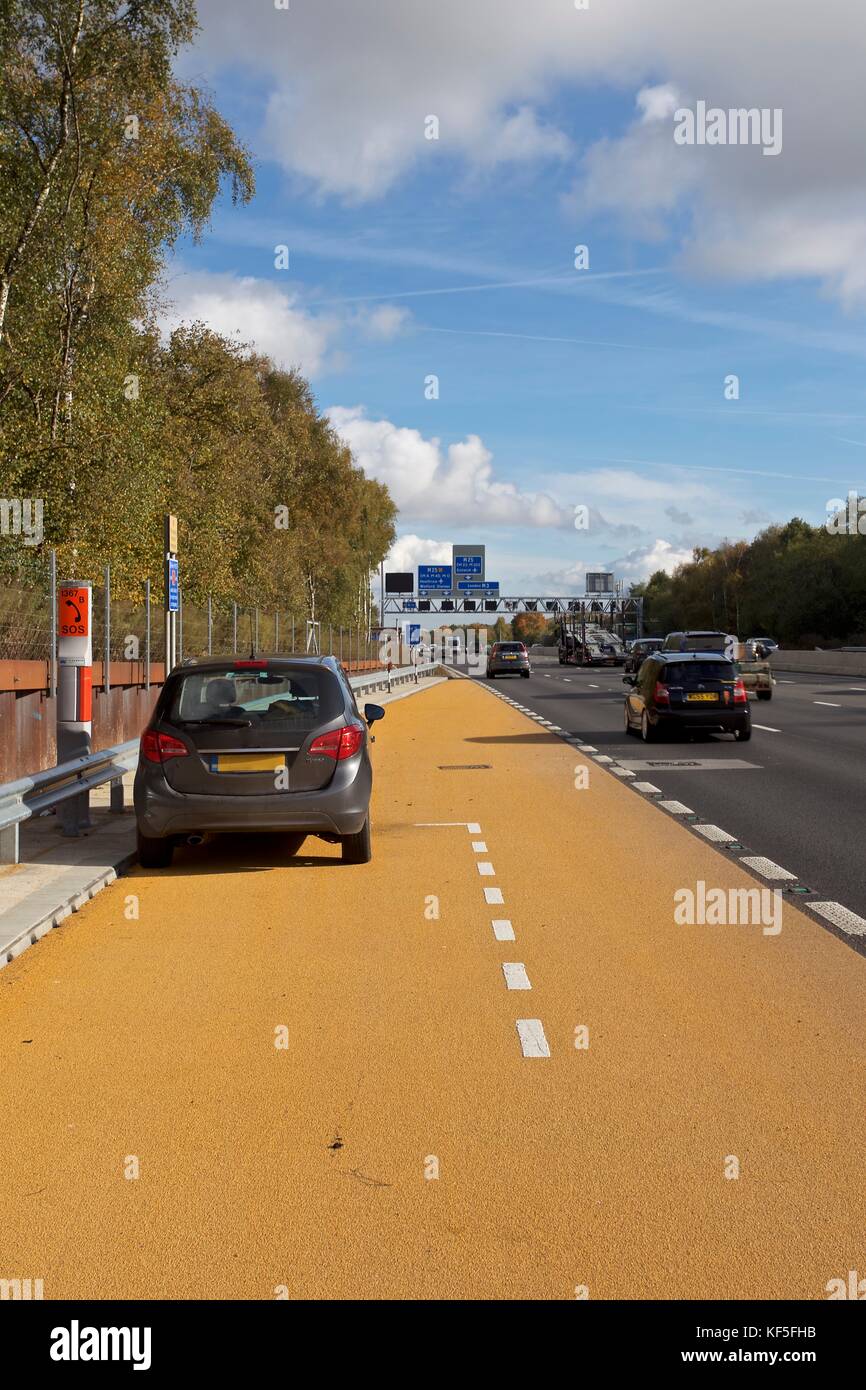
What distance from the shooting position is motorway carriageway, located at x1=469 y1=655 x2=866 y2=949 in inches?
420

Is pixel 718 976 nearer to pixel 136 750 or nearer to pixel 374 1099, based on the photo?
pixel 374 1099

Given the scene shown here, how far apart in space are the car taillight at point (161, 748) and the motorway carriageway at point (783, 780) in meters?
3.28

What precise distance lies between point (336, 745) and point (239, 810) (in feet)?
2.66

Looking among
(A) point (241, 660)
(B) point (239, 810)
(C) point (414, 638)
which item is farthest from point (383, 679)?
(B) point (239, 810)

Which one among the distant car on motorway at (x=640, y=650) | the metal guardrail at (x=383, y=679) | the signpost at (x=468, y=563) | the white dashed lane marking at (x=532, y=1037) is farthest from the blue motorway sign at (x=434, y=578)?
the white dashed lane marking at (x=532, y=1037)

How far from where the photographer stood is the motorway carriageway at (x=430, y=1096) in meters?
3.80

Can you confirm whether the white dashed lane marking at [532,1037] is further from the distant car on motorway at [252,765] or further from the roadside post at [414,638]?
the roadside post at [414,638]

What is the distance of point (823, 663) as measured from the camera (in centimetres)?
6875

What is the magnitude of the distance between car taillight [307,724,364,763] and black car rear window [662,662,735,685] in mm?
12867

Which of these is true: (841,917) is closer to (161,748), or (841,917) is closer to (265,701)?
(265,701)

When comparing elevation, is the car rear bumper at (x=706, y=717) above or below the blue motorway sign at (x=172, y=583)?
below
